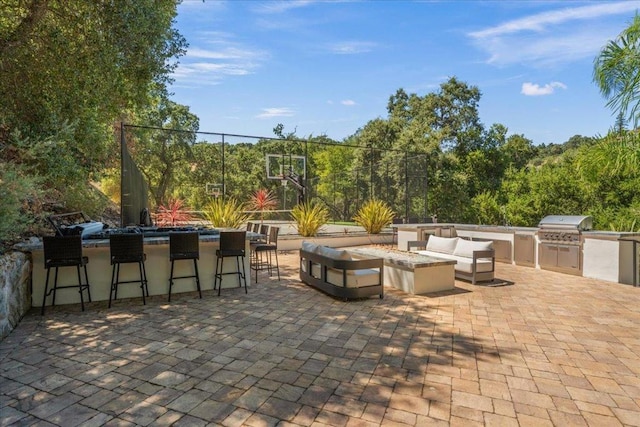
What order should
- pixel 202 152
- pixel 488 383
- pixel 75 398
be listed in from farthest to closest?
pixel 202 152 → pixel 488 383 → pixel 75 398

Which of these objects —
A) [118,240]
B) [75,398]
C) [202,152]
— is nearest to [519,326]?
[75,398]

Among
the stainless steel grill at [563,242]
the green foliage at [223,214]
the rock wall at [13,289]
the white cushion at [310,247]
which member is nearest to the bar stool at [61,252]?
the rock wall at [13,289]

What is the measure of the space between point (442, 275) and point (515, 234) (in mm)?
3264

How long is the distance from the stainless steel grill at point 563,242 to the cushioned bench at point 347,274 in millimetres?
4102

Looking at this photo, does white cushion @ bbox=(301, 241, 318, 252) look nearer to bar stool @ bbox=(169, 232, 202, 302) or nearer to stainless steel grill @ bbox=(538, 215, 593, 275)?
bar stool @ bbox=(169, 232, 202, 302)

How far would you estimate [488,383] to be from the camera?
2.64 metres

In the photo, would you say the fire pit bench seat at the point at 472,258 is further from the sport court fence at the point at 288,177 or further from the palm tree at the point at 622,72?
the sport court fence at the point at 288,177

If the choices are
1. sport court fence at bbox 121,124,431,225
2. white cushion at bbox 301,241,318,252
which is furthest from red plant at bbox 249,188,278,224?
white cushion at bbox 301,241,318,252

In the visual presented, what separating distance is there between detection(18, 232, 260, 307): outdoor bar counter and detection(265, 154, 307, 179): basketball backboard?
7422mm

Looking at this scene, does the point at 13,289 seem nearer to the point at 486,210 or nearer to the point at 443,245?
the point at 443,245

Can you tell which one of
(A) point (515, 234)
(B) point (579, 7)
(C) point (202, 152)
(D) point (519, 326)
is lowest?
(D) point (519, 326)

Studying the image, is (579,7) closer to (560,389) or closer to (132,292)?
(560,389)

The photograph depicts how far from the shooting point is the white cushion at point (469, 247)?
6.13 metres

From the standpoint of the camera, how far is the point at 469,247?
20.7 ft
